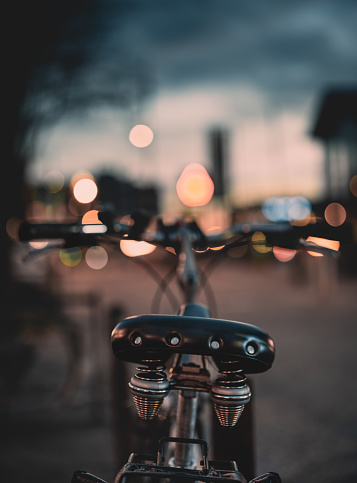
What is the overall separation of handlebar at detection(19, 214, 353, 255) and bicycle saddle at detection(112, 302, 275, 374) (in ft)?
2.57

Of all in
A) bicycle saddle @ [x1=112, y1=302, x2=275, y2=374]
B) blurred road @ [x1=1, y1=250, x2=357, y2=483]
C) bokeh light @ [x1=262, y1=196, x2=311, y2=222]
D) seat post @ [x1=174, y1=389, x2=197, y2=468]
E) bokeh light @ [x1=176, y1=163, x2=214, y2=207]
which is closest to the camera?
bicycle saddle @ [x1=112, y1=302, x2=275, y2=374]

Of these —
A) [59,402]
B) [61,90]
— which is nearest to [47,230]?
[59,402]

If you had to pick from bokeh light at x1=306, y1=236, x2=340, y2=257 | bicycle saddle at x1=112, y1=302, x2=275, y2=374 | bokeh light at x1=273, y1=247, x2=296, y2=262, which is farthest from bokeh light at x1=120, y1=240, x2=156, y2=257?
bicycle saddle at x1=112, y1=302, x2=275, y2=374

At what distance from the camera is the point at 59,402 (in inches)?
165

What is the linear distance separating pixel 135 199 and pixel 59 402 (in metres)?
3.54

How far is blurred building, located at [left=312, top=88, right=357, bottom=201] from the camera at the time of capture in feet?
60.3

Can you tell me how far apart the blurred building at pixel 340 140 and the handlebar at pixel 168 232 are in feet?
55.9

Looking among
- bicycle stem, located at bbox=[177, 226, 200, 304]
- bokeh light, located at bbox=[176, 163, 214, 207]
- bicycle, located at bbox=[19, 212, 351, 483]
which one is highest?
bokeh light, located at bbox=[176, 163, 214, 207]

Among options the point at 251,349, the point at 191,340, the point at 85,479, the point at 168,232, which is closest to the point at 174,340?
the point at 191,340

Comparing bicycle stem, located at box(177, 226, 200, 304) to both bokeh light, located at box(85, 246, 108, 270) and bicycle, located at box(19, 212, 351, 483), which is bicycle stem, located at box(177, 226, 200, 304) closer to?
bicycle, located at box(19, 212, 351, 483)

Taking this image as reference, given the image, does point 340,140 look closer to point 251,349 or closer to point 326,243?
point 326,243

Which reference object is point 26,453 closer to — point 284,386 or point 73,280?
point 284,386

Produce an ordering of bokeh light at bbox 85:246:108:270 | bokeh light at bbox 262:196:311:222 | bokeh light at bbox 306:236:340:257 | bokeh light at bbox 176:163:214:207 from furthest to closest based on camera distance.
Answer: bokeh light at bbox 85:246:108:270 < bokeh light at bbox 262:196:311:222 < bokeh light at bbox 176:163:214:207 < bokeh light at bbox 306:236:340:257

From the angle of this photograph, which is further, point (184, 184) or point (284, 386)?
point (284, 386)
